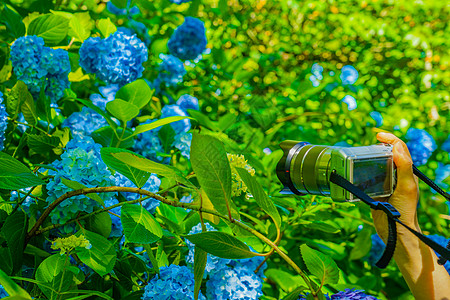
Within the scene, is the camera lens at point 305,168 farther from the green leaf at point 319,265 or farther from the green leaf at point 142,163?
the green leaf at point 142,163

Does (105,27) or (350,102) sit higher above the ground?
(105,27)

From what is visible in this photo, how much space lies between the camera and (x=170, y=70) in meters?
1.33

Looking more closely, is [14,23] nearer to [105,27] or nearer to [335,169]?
[105,27]

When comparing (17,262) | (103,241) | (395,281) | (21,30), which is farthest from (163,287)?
(395,281)

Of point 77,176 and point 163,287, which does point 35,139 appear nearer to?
point 77,176

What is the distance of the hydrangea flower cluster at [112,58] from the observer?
1019 mm

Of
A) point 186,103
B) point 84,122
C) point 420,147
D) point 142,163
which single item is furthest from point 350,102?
point 142,163

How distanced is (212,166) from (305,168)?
0.87 feet

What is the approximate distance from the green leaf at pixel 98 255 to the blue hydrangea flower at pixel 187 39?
825mm

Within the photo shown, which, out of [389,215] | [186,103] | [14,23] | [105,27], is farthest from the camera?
[186,103]

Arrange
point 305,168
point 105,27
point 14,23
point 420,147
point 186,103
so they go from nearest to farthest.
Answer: point 305,168 < point 14,23 < point 105,27 < point 186,103 < point 420,147

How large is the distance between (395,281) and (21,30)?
1.21 m

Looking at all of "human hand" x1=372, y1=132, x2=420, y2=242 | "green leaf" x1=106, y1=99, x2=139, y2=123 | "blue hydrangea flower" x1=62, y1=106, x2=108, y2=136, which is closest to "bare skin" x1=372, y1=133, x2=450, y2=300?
"human hand" x1=372, y1=132, x2=420, y2=242

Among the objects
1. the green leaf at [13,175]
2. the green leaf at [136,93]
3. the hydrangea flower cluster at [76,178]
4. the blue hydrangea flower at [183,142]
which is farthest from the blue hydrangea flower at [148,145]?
the green leaf at [13,175]
